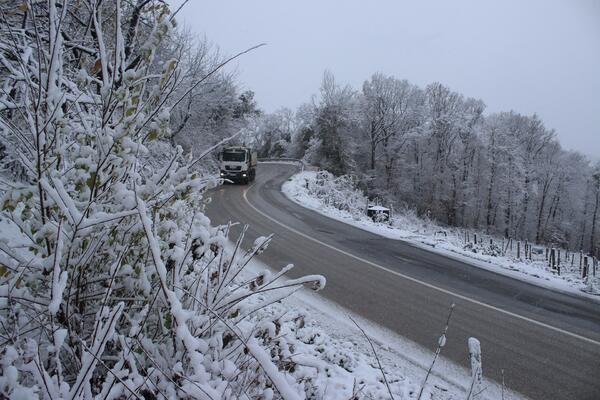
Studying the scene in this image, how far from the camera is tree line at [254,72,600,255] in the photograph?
122ft

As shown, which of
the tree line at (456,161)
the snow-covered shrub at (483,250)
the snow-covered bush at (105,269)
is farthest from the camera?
the tree line at (456,161)

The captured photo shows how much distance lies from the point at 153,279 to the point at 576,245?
2063 inches

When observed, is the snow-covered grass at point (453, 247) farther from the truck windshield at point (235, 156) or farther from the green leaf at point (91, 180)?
the green leaf at point (91, 180)

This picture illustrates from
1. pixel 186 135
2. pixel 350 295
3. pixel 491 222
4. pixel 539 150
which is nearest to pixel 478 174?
pixel 491 222

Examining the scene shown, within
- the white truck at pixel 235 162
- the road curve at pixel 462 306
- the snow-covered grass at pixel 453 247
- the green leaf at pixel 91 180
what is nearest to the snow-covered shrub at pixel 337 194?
the snow-covered grass at pixel 453 247

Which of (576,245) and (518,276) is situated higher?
(518,276)

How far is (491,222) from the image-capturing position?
38.6 meters

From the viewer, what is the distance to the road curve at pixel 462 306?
5.10 meters

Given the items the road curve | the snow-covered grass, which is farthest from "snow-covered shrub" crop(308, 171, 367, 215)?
the road curve

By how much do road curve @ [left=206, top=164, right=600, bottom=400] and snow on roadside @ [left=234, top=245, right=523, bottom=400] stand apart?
13.5 inches

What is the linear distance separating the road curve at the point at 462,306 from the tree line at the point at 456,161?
26.5m

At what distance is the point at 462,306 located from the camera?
23.3 ft

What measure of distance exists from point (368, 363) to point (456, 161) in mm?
38713

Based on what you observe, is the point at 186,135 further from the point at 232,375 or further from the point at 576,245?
the point at 576,245
